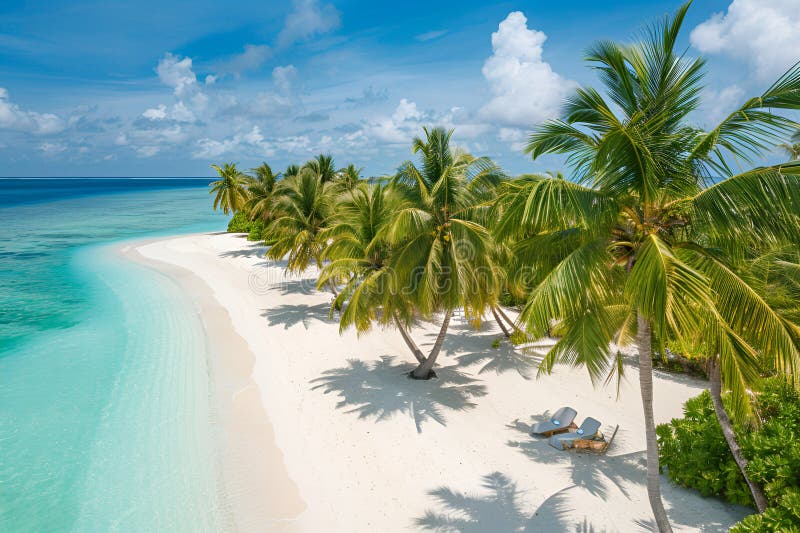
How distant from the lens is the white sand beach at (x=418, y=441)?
6.56 m

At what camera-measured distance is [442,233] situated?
9.24 metres

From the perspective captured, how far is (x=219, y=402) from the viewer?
34.1ft

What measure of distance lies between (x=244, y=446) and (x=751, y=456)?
878cm

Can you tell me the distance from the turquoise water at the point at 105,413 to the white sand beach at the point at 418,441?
2.47ft

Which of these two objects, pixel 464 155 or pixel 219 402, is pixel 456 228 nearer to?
pixel 464 155

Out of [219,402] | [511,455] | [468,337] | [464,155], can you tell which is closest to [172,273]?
[219,402]

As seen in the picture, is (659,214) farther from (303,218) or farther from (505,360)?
(303,218)

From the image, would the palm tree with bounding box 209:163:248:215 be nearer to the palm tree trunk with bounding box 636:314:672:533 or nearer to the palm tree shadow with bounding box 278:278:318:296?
the palm tree shadow with bounding box 278:278:318:296

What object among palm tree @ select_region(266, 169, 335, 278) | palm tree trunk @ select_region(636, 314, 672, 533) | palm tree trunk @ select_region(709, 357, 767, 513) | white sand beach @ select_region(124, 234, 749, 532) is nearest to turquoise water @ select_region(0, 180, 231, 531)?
white sand beach @ select_region(124, 234, 749, 532)

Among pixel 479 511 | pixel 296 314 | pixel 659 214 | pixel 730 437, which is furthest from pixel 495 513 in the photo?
pixel 296 314

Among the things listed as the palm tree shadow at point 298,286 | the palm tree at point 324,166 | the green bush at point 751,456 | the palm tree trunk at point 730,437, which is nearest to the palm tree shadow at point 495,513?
the green bush at point 751,456

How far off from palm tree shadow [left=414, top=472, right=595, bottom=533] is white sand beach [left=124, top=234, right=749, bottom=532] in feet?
0.07

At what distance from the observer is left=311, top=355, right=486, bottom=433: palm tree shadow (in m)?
9.46

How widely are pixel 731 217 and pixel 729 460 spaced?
4.60 meters
